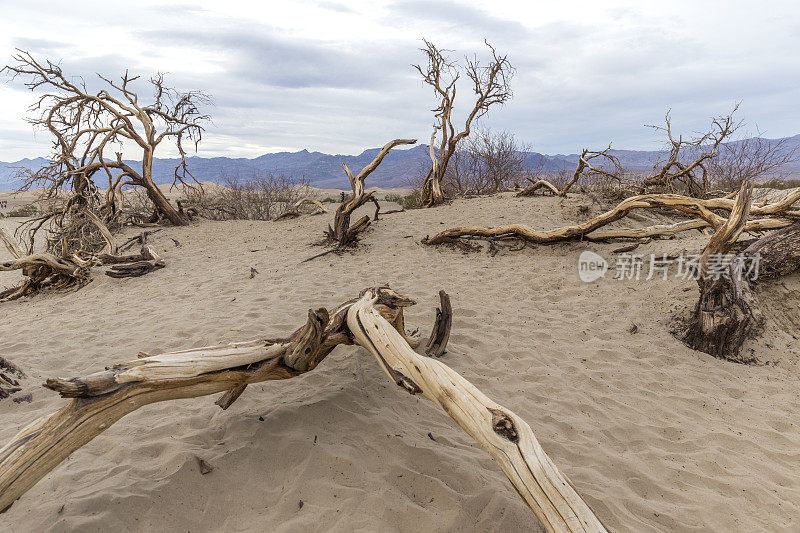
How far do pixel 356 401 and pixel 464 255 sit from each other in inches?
192

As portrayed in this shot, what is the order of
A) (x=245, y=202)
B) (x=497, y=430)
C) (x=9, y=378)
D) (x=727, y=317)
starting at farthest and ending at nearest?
(x=245, y=202) < (x=727, y=317) < (x=9, y=378) < (x=497, y=430)

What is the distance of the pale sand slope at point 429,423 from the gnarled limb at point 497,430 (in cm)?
52

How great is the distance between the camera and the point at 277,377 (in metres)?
2.54

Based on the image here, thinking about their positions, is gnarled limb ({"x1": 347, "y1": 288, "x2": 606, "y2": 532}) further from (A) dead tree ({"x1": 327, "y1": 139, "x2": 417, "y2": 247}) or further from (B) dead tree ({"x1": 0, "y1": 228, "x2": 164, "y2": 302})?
(B) dead tree ({"x1": 0, "y1": 228, "x2": 164, "y2": 302})

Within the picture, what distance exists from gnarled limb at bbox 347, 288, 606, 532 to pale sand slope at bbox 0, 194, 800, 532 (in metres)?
0.52

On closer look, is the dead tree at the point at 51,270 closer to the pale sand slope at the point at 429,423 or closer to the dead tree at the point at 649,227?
the pale sand slope at the point at 429,423

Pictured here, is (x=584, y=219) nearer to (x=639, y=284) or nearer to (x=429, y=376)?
(x=639, y=284)

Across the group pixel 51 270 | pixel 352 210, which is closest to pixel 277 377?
pixel 352 210

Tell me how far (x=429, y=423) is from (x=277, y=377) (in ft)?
3.55

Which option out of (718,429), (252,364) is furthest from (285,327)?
(718,429)

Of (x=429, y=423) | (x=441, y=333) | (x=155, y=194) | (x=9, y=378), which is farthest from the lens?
(x=155, y=194)

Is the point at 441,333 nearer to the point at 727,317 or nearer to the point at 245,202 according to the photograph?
the point at 727,317

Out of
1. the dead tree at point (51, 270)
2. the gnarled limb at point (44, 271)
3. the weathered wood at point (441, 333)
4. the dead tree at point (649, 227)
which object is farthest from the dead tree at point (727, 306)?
the gnarled limb at point (44, 271)

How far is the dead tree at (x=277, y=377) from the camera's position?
1613mm
